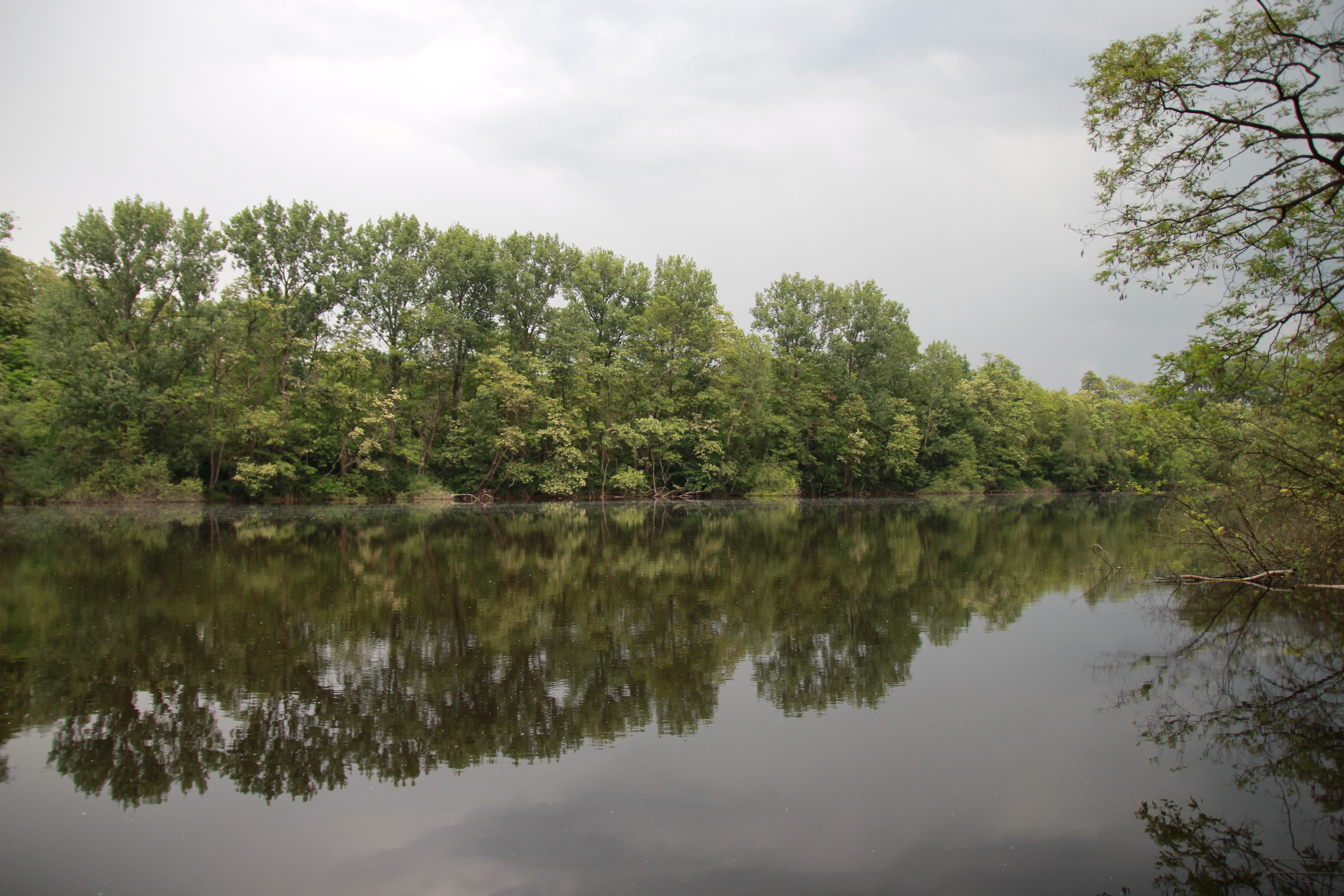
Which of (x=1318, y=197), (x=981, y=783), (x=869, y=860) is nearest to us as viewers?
(x=869, y=860)

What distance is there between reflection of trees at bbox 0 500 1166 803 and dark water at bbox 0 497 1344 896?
59mm

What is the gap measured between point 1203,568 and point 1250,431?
6372mm

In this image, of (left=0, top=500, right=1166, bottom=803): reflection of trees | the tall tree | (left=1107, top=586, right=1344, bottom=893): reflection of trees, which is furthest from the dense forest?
(left=1107, top=586, right=1344, bottom=893): reflection of trees

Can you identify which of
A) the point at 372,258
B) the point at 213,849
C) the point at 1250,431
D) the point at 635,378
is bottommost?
the point at 213,849

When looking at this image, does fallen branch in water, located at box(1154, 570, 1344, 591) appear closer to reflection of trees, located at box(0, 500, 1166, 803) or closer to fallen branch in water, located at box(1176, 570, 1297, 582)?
fallen branch in water, located at box(1176, 570, 1297, 582)

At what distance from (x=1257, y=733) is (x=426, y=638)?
9.54m

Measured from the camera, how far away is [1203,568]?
15.2 metres

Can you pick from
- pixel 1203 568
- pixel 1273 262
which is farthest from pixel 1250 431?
pixel 1203 568

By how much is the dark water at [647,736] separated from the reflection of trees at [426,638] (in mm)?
59

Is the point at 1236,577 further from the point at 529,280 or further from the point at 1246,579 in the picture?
the point at 529,280

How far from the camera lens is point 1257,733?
22.1 feet

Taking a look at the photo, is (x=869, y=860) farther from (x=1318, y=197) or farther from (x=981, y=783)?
(x=1318, y=197)

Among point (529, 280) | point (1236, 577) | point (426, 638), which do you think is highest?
point (529, 280)

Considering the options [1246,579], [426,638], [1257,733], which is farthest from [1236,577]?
[426,638]
